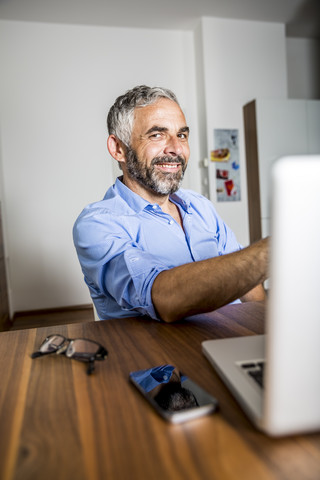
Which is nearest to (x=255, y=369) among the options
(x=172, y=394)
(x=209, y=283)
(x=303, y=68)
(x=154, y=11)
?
(x=172, y=394)

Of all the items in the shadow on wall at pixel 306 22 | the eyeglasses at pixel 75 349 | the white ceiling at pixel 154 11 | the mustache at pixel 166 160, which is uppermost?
the shadow on wall at pixel 306 22

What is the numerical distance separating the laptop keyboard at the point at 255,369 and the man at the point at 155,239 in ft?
0.88

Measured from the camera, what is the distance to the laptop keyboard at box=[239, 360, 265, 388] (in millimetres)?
528

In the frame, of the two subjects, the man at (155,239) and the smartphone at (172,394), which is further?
the man at (155,239)

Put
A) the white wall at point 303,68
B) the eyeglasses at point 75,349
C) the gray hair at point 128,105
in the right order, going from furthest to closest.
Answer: the white wall at point 303,68 → the gray hair at point 128,105 → the eyeglasses at point 75,349

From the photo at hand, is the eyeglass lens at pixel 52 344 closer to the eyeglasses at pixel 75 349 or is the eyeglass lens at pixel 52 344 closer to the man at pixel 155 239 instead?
the eyeglasses at pixel 75 349

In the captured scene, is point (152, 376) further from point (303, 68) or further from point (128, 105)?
point (303, 68)

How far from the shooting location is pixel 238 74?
4.21 m

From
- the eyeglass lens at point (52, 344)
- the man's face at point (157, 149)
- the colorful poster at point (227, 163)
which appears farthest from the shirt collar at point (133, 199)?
the colorful poster at point (227, 163)

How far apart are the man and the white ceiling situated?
2.79 metres

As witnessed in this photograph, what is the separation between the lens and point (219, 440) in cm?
45

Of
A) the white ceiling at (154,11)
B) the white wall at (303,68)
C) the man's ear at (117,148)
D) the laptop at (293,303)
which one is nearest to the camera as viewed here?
the laptop at (293,303)

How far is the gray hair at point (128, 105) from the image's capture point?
4.75 feet

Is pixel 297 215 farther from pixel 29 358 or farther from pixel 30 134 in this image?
pixel 30 134
